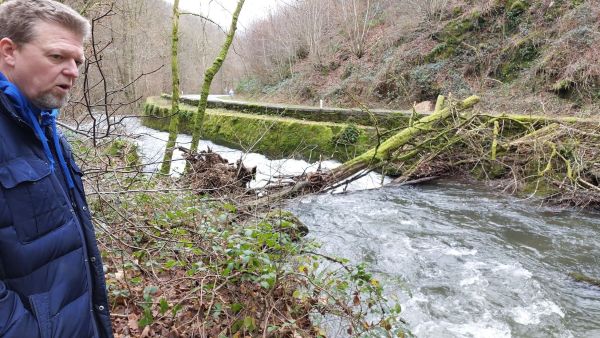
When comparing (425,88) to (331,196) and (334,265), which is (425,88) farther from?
(334,265)

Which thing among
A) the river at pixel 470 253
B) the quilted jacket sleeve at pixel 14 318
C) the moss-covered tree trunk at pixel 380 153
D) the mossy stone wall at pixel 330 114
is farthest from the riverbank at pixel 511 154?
the quilted jacket sleeve at pixel 14 318

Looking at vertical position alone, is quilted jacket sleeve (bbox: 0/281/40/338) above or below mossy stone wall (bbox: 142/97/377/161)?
above

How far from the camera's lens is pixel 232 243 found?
→ 10.0 feet

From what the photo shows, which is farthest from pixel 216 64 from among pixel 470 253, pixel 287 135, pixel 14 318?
pixel 14 318

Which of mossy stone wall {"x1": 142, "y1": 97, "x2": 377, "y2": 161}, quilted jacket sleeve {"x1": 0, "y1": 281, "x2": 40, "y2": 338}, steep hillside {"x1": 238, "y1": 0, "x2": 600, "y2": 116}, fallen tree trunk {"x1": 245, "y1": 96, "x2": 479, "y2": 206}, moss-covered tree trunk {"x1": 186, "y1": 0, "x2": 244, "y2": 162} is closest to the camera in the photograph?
quilted jacket sleeve {"x1": 0, "y1": 281, "x2": 40, "y2": 338}

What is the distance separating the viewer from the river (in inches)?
167

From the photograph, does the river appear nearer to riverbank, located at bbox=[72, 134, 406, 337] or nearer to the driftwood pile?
riverbank, located at bbox=[72, 134, 406, 337]

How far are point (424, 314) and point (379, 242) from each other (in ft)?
6.70

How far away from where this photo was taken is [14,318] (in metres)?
1.23

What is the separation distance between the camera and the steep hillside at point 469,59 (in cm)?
1282

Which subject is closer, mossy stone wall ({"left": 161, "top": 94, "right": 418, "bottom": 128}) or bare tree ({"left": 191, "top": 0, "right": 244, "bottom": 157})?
bare tree ({"left": 191, "top": 0, "right": 244, "bottom": 157})

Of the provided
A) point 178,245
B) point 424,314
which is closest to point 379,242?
point 424,314

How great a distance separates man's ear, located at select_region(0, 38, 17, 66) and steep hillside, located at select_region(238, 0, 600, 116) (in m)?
7.85

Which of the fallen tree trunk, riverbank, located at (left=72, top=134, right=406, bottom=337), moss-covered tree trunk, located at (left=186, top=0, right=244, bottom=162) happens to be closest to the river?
the fallen tree trunk
